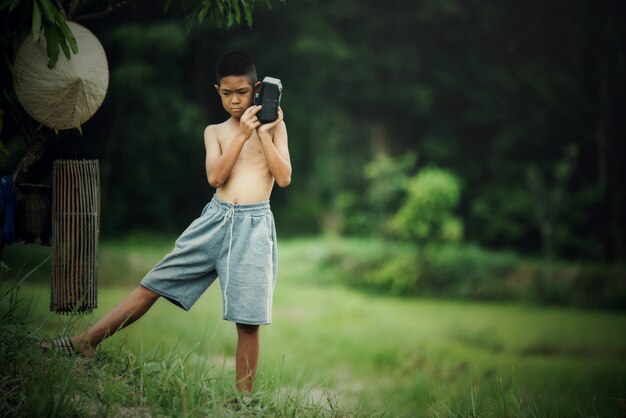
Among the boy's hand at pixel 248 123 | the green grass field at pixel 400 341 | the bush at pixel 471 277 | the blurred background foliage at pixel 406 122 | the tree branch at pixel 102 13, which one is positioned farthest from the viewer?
the blurred background foliage at pixel 406 122

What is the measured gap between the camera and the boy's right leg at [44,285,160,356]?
3.13 metres

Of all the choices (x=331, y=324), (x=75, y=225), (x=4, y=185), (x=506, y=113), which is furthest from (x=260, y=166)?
(x=506, y=113)

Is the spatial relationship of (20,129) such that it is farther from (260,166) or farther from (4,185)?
(260,166)

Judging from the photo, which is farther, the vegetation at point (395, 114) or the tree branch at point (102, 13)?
the vegetation at point (395, 114)

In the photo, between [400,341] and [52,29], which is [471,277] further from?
[52,29]

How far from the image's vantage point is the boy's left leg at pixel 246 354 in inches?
124

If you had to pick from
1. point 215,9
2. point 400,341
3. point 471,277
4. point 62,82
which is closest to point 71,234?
point 62,82

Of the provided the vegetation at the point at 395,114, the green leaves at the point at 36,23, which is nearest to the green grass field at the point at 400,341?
the green leaves at the point at 36,23

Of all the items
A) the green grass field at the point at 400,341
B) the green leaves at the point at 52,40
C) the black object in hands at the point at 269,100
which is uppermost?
the green leaves at the point at 52,40

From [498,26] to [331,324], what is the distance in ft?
38.0

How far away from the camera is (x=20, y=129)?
358 cm

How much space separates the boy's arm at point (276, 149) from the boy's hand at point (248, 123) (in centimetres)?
3

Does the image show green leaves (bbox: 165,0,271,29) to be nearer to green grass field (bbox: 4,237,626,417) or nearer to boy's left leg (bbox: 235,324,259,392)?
boy's left leg (bbox: 235,324,259,392)

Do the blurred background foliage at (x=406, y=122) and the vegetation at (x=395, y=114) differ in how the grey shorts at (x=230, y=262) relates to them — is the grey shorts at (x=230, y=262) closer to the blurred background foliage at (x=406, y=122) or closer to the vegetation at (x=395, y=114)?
the blurred background foliage at (x=406, y=122)
